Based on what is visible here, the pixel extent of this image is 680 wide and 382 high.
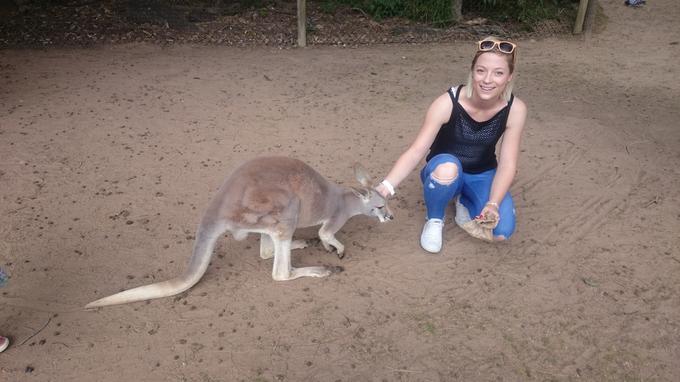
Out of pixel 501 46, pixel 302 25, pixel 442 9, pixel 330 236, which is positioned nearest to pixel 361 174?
pixel 330 236

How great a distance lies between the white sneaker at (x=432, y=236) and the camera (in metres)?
2.64

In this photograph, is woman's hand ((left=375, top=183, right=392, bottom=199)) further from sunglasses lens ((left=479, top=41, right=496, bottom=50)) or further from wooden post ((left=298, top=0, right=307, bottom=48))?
wooden post ((left=298, top=0, right=307, bottom=48))

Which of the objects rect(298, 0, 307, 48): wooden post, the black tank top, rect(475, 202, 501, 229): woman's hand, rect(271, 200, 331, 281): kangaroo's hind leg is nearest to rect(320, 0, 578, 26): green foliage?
rect(298, 0, 307, 48): wooden post

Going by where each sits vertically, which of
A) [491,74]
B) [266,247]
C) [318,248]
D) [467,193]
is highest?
[491,74]

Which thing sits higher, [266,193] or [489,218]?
A: [266,193]

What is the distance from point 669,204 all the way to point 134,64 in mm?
4808

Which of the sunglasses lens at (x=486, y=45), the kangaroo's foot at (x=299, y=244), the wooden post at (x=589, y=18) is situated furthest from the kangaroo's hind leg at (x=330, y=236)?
the wooden post at (x=589, y=18)

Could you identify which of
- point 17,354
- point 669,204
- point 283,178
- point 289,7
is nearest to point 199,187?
point 283,178

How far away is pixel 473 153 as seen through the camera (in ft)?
8.73

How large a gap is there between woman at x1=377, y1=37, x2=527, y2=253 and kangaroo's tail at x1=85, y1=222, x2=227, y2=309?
2.90 feet

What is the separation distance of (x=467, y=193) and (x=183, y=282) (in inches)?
62.6

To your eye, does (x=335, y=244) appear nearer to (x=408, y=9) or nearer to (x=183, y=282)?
(x=183, y=282)

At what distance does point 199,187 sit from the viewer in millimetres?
3125

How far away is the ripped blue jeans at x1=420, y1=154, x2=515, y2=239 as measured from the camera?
2.58 meters
